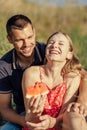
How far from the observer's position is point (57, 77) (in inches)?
209

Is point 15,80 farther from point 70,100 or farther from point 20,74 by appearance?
point 70,100

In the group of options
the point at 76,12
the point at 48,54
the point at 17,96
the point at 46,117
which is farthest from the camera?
the point at 76,12

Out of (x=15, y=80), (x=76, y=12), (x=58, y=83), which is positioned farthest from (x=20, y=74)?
(x=76, y=12)

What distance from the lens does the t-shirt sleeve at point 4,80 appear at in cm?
550

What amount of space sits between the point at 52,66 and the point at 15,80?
1.45ft

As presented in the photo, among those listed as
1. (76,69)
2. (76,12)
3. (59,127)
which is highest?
(76,69)

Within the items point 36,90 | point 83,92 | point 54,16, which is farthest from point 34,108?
point 54,16

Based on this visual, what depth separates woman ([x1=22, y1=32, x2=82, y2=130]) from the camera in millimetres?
5184

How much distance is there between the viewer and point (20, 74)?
5.51 meters

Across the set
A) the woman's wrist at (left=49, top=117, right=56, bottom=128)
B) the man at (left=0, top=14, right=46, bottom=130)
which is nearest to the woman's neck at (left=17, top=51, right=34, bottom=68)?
the man at (left=0, top=14, right=46, bottom=130)

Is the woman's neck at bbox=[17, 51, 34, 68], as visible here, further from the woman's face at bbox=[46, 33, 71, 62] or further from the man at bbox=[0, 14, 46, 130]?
the woman's face at bbox=[46, 33, 71, 62]

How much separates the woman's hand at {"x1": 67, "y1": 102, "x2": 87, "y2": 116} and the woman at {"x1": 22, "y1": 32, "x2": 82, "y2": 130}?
0.51 feet

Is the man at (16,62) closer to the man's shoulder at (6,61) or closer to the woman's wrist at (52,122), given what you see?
the man's shoulder at (6,61)

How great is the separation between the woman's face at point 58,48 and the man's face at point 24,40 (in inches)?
9.1
